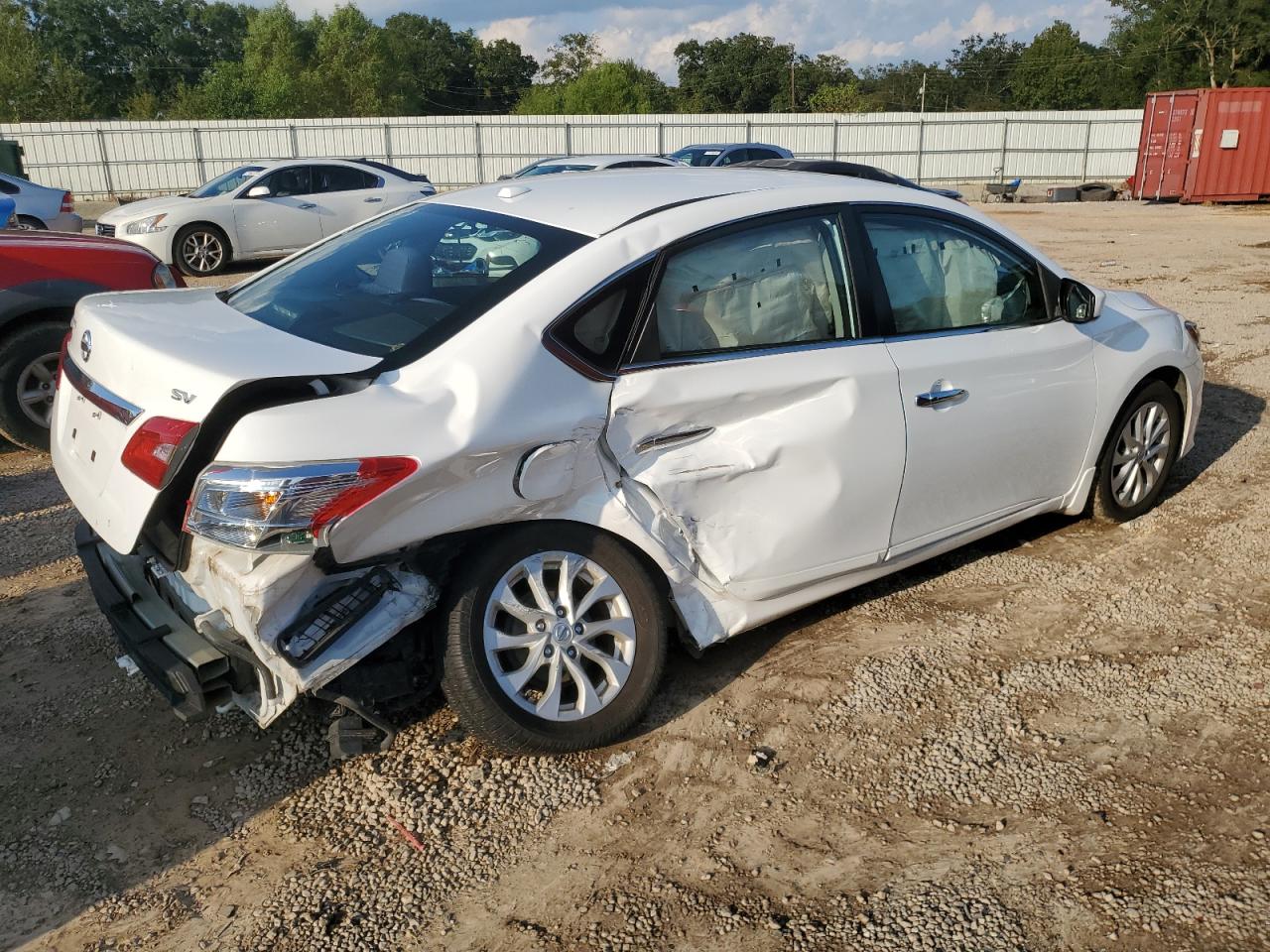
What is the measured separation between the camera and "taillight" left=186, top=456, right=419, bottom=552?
2572 mm

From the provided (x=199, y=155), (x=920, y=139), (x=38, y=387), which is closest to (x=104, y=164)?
(x=199, y=155)

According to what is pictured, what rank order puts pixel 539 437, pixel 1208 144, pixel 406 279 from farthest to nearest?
pixel 1208 144 → pixel 406 279 → pixel 539 437

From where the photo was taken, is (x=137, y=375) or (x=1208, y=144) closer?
(x=137, y=375)

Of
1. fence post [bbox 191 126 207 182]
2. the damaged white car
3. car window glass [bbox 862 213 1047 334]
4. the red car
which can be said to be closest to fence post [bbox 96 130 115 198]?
fence post [bbox 191 126 207 182]

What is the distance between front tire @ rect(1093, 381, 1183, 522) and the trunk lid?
11.2ft

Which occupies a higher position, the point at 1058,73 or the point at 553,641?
the point at 1058,73

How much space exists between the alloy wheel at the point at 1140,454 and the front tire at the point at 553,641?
2647 mm

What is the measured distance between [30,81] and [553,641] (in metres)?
59.7

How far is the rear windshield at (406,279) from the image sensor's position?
3.07 metres

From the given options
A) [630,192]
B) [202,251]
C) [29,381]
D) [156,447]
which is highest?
[630,192]

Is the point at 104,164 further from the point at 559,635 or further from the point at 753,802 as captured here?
the point at 753,802

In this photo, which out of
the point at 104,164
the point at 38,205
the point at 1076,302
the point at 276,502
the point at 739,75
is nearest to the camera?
the point at 276,502

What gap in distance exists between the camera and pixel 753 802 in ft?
9.91

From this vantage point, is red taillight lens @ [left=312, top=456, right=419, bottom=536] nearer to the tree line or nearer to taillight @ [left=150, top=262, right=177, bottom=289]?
taillight @ [left=150, top=262, right=177, bottom=289]
